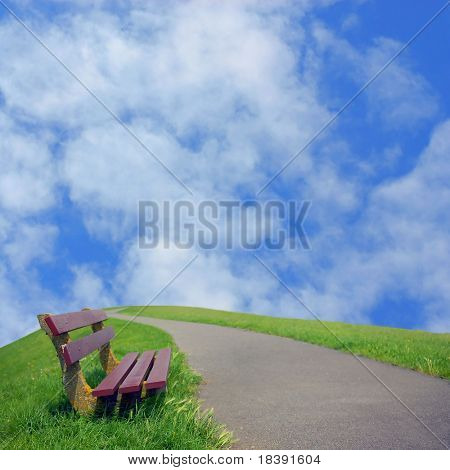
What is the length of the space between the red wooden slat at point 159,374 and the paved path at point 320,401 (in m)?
0.75

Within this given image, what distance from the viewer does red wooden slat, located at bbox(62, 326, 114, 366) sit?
420 cm

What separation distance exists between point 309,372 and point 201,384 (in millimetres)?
1922

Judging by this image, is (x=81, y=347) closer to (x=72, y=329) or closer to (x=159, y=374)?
(x=72, y=329)

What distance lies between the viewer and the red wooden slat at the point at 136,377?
420cm

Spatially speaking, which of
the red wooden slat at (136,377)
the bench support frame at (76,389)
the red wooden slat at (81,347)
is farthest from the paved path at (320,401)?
the red wooden slat at (81,347)

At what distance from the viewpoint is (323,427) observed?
4.52 metres

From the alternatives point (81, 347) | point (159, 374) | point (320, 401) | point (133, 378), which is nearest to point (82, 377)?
point (81, 347)

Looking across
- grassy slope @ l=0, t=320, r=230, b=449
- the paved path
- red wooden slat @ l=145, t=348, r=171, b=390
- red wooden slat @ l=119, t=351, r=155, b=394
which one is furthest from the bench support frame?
the paved path

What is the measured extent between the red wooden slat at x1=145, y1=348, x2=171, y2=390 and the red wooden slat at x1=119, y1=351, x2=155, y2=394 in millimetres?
87

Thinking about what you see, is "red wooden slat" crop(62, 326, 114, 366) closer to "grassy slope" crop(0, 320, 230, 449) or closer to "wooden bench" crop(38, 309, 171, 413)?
"wooden bench" crop(38, 309, 171, 413)

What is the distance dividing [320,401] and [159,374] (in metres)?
2.10

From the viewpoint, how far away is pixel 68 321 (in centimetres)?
463
